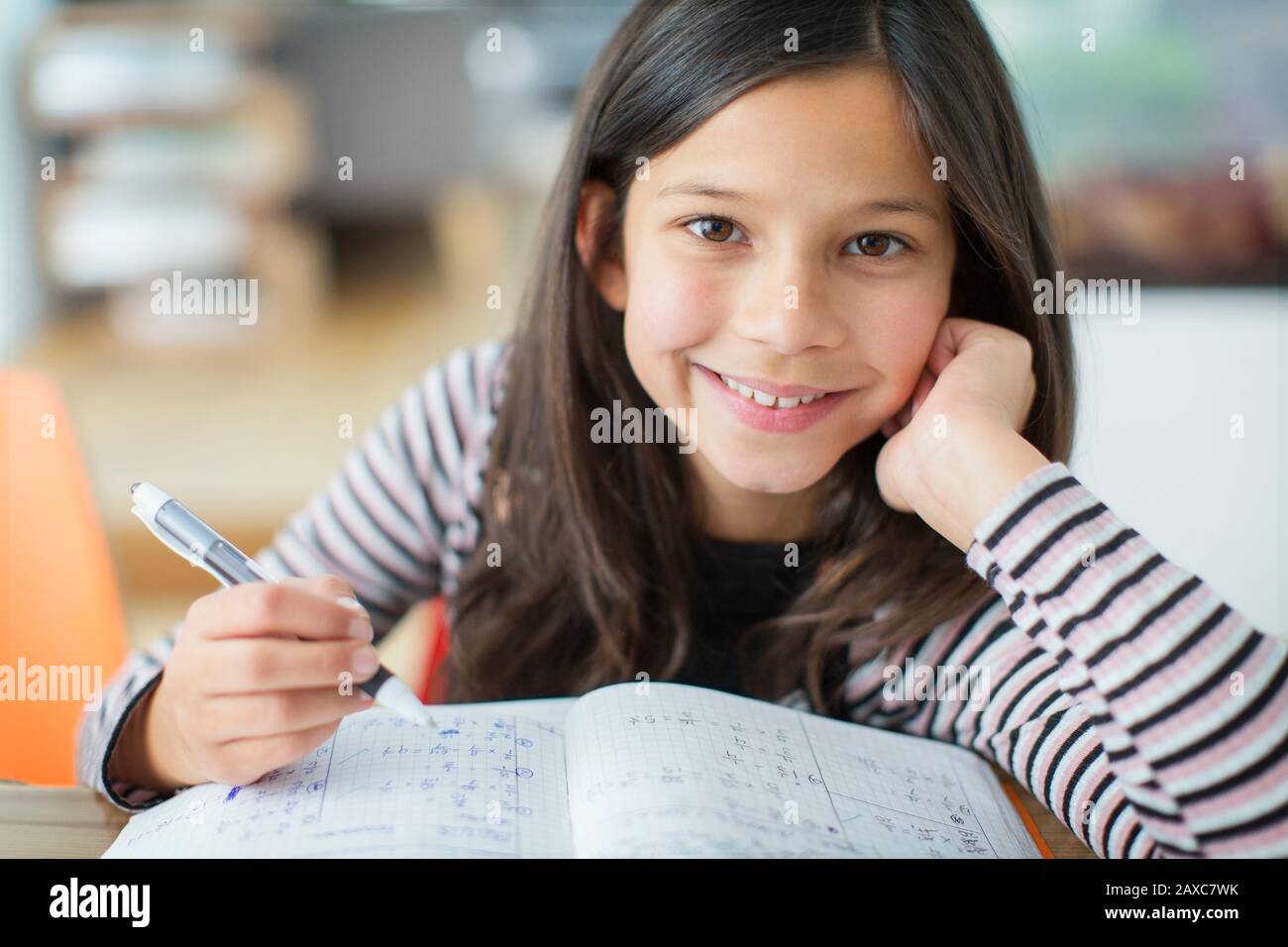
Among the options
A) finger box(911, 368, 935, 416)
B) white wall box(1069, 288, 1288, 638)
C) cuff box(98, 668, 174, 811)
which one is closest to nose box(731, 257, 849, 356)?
finger box(911, 368, 935, 416)

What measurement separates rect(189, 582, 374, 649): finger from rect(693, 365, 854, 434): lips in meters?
0.31

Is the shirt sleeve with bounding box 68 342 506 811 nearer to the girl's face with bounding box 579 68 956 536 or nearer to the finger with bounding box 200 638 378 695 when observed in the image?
the girl's face with bounding box 579 68 956 536

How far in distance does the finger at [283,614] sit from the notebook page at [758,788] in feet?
0.45

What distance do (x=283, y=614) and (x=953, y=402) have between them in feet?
1.30

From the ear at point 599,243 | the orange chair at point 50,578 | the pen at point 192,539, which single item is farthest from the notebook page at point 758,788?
the orange chair at point 50,578

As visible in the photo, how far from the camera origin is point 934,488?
2.25 feet

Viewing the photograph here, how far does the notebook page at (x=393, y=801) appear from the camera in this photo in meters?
0.53

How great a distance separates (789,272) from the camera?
0.69 metres

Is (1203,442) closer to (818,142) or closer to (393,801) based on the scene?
(818,142)

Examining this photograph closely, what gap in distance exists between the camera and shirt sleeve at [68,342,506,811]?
948 millimetres

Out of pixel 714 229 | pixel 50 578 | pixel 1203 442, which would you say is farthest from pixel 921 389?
pixel 1203 442
